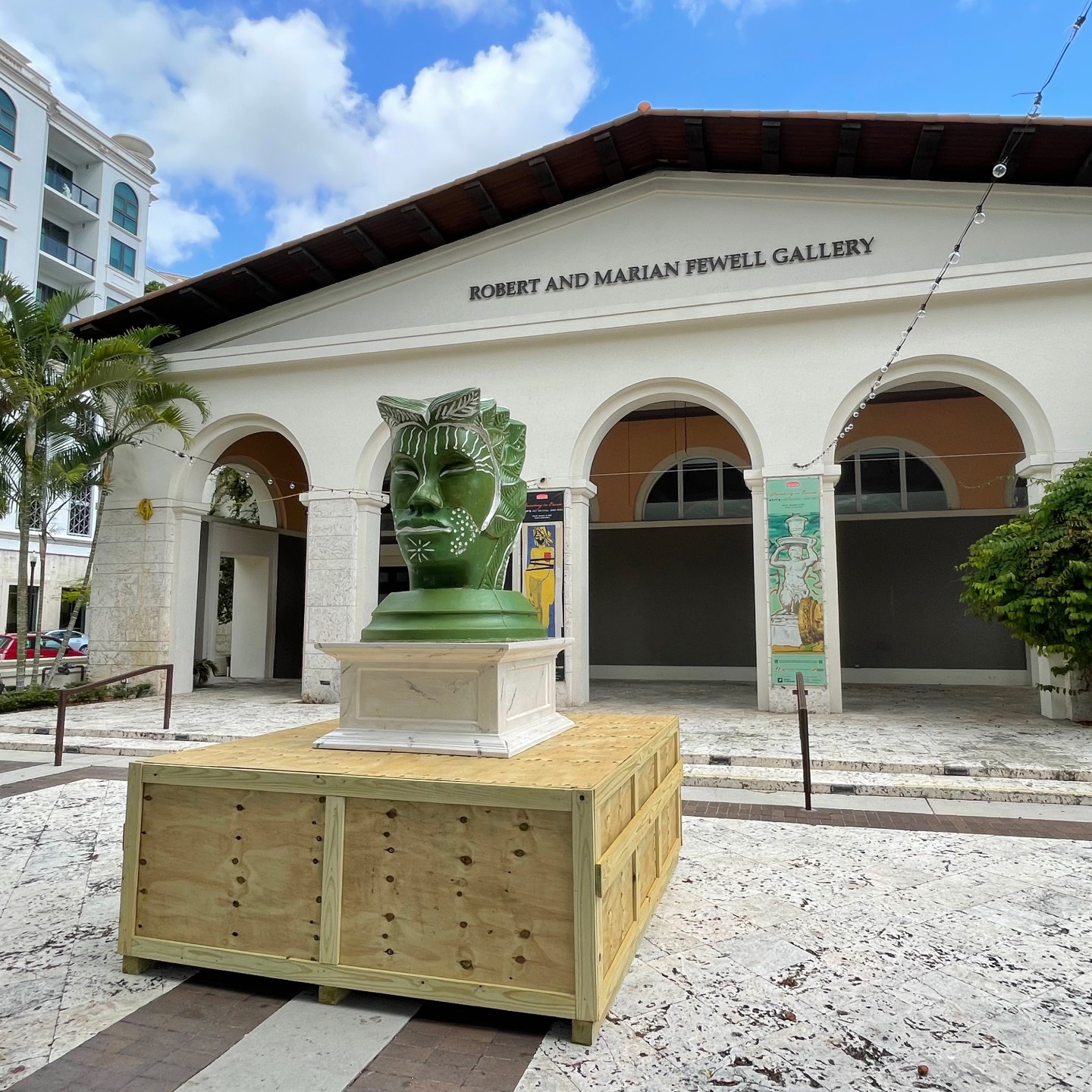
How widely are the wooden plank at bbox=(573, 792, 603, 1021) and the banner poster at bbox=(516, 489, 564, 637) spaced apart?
8.36 meters

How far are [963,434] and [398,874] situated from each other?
49.5 feet

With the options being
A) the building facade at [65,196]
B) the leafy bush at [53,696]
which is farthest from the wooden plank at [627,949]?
the building facade at [65,196]

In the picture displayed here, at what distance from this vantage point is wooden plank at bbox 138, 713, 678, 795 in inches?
114

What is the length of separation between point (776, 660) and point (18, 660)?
11087 mm

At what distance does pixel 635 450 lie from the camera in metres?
16.5

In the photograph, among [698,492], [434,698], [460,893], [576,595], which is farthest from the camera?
[698,492]

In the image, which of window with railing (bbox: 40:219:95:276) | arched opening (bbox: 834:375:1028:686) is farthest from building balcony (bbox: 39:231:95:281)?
arched opening (bbox: 834:375:1028:686)

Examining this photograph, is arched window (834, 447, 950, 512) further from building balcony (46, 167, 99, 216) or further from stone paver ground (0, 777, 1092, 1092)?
building balcony (46, 167, 99, 216)

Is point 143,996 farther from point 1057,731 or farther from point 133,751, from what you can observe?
point 1057,731

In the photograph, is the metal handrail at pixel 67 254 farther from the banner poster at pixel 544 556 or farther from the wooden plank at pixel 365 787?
the wooden plank at pixel 365 787

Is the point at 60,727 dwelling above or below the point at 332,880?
below

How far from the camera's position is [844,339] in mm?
10594

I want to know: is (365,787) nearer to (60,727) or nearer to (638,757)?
(638,757)

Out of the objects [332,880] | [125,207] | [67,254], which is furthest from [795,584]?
[125,207]
